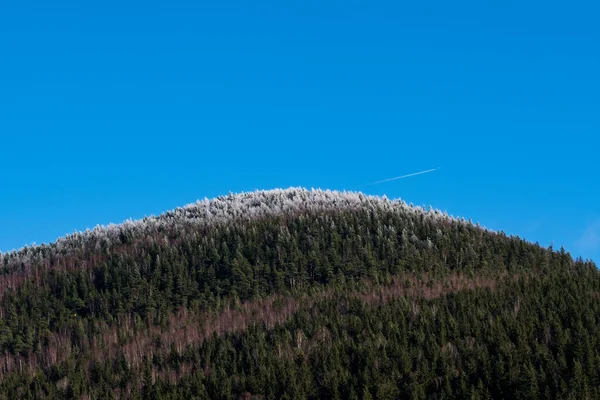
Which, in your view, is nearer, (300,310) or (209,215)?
(300,310)

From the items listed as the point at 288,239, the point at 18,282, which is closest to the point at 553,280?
the point at 288,239

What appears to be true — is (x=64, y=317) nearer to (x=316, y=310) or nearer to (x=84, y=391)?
(x=84, y=391)

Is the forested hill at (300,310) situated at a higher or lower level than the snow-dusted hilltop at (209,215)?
lower

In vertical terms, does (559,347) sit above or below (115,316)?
below

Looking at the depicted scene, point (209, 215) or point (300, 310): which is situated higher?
point (209, 215)

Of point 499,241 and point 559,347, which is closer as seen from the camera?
point 559,347
